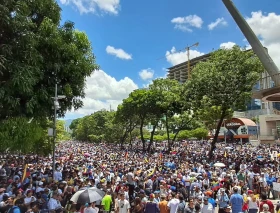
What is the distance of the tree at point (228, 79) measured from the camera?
26.7 metres

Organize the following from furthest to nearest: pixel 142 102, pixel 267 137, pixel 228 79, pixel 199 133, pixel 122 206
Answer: pixel 199 133
pixel 267 137
pixel 142 102
pixel 228 79
pixel 122 206

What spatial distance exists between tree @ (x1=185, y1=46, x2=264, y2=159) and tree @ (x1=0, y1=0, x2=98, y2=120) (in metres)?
15.8

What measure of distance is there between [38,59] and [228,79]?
19624 mm

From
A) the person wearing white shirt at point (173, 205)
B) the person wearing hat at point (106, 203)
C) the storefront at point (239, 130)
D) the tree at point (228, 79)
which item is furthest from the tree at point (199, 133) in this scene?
the person wearing white shirt at point (173, 205)

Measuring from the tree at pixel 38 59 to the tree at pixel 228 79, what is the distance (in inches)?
623

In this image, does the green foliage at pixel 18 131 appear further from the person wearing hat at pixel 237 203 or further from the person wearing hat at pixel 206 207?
the person wearing hat at pixel 237 203

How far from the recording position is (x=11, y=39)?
1213 centimetres

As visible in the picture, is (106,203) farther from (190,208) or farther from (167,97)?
(167,97)

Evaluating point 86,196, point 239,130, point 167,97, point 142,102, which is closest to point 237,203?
point 86,196

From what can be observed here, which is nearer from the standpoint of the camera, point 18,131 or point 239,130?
point 18,131

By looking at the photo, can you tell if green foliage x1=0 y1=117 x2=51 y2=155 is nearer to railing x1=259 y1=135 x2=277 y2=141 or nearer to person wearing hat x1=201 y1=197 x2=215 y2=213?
person wearing hat x1=201 y1=197 x2=215 y2=213

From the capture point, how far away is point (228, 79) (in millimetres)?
27375

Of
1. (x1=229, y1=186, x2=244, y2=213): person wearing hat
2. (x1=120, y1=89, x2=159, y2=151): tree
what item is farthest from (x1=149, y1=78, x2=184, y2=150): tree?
(x1=229, y1=186, x2=244, y2=213): person wearing hat

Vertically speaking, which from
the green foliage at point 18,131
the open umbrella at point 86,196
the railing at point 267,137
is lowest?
the open umbrella at point 86,196
